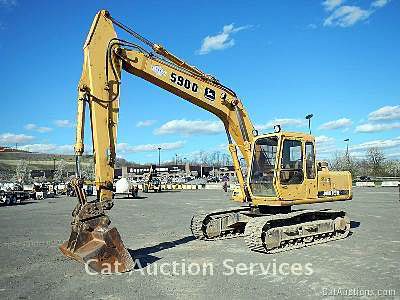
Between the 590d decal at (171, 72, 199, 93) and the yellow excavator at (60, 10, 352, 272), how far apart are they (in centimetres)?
3

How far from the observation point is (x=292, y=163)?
35.2 ft

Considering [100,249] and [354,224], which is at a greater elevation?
[100,249]

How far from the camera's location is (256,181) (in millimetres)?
10938

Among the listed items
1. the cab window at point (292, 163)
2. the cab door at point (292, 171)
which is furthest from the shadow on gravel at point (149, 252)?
the cab window at point (292, 163)

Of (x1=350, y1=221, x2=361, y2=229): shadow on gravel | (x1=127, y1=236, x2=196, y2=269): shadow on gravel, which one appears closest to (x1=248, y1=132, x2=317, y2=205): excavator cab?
(x1=127, y1=236, x2=196, y2=269): shadow on gravel

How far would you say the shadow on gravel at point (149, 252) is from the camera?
851 cm

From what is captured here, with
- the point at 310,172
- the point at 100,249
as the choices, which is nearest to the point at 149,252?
the point at 100,249

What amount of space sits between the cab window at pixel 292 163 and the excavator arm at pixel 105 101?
9.08ft

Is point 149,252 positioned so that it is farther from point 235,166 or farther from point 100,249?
point 235,166

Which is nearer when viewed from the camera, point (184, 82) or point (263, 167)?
point (184, 82)

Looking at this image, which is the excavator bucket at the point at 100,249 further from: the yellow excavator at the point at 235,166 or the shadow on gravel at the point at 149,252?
the shadow on gravel at the point at 149,252

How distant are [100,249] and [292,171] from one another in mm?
5921

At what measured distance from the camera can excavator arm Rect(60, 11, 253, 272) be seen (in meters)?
7.60

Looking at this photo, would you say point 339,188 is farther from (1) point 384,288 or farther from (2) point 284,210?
(1) point 384,288
